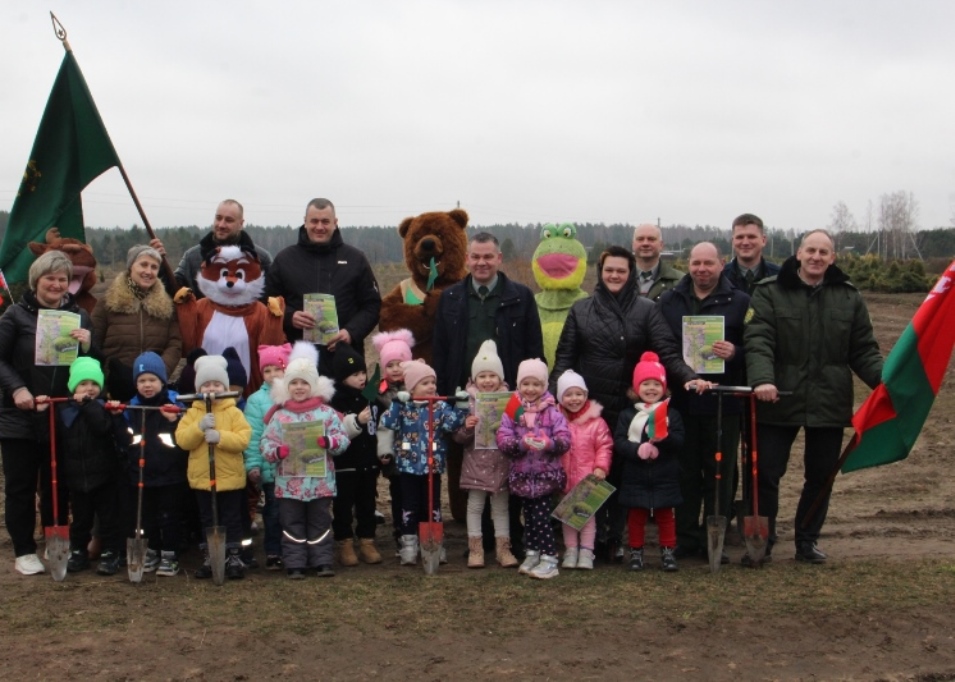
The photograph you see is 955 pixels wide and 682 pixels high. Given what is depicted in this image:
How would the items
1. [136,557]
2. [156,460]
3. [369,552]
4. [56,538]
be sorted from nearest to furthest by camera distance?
[136,557]
[56,538]
[156,460]
[369,552]

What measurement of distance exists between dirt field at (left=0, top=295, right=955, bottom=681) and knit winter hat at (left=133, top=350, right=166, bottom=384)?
1.28m

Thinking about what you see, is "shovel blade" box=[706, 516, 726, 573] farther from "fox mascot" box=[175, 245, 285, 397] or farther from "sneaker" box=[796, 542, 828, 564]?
"fox mascot" box=[175, 245, 285, 397]

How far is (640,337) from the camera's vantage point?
6.53m

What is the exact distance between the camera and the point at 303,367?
20.6 ft

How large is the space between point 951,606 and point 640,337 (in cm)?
235

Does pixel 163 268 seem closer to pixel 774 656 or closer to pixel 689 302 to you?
pixel 689 302

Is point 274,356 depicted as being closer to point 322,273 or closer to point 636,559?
point 322,273

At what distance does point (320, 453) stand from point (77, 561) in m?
1.78

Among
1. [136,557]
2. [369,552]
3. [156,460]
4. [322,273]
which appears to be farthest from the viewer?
[322,273]

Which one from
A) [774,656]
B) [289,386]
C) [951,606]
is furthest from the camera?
[289,386]

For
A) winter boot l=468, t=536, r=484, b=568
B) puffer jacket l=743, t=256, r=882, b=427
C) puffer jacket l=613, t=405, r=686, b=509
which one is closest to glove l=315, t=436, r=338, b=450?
winter boot l=468, t=536, r=484, b=568

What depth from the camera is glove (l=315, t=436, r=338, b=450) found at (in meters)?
6.25

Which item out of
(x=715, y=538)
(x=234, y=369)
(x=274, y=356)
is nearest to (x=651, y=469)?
(x=715, y=538)

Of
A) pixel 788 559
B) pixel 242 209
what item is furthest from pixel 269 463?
pixel 788 559
